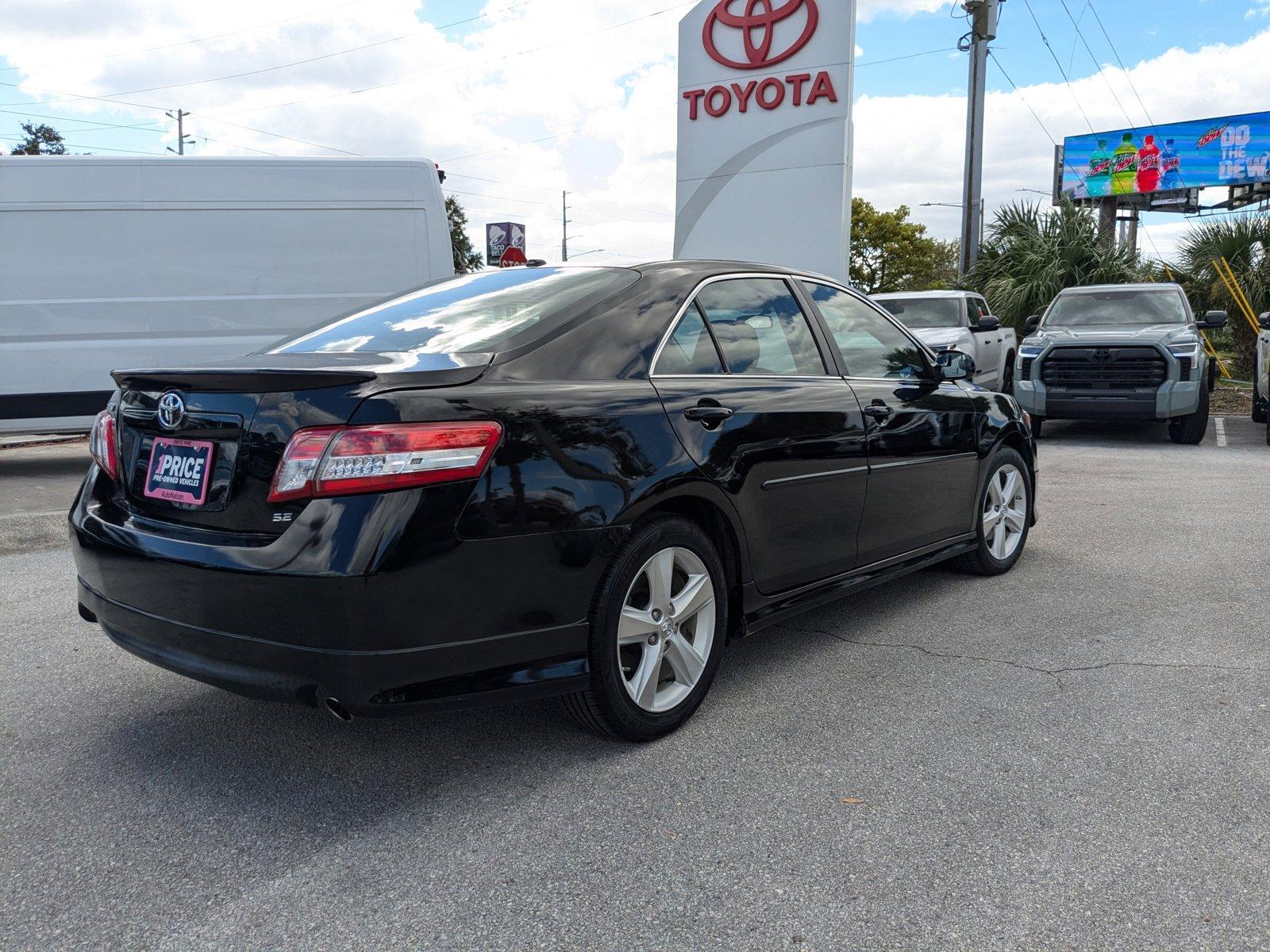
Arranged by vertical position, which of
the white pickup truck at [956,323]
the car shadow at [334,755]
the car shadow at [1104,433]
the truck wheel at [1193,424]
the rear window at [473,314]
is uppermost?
the white pickup truck at [956,323]

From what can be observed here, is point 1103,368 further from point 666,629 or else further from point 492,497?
point 492,497

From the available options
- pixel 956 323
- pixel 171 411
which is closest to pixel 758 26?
pixel 956 323

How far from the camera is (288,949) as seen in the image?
2264 millimetres

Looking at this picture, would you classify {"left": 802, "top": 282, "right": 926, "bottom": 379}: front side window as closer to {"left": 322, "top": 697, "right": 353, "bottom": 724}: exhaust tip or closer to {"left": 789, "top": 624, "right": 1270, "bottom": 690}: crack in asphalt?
{"left": 789, "top": 624, "right": 1270, "bottom": 690}: crack in asphalt

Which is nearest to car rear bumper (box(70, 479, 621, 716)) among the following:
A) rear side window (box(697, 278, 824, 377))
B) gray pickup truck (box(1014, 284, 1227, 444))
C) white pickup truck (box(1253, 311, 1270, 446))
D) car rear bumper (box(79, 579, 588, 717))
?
car rear bumper (box(79, 579, 588, 717))

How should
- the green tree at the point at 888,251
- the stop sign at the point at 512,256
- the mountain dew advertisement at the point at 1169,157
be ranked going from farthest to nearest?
the green tree at the point at 888,251, the mountain dew advertisement at the point at 1169,157, the stop sign at the point at 512,256

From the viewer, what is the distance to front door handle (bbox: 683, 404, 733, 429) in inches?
134

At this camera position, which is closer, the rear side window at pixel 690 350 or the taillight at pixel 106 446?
the taillight at pixel 106 446

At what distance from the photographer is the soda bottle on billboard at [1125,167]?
51.2m

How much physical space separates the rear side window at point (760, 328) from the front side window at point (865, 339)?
201 millimetres

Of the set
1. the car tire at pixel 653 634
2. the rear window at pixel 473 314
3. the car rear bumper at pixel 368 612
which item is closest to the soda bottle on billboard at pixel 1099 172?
the rear window at pixel 473 314

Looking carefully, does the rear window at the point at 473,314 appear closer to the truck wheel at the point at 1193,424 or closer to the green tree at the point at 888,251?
the truck wheel at the point at 1193,424

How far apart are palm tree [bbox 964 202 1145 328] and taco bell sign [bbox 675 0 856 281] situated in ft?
23.8

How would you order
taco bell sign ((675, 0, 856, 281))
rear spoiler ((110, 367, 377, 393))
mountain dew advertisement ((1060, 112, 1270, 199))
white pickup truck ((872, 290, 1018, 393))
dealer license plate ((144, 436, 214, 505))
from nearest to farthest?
rear spoiler ((110, 367, 377, 393)), dealer license plate ((144, 436, 214, 505)), white pickup truck ((872, 290, 1018, 393)), taco bell sign ((675, 0, 856, 281)), mountain dew advertisement ((1060, 112, 1270, 199))
